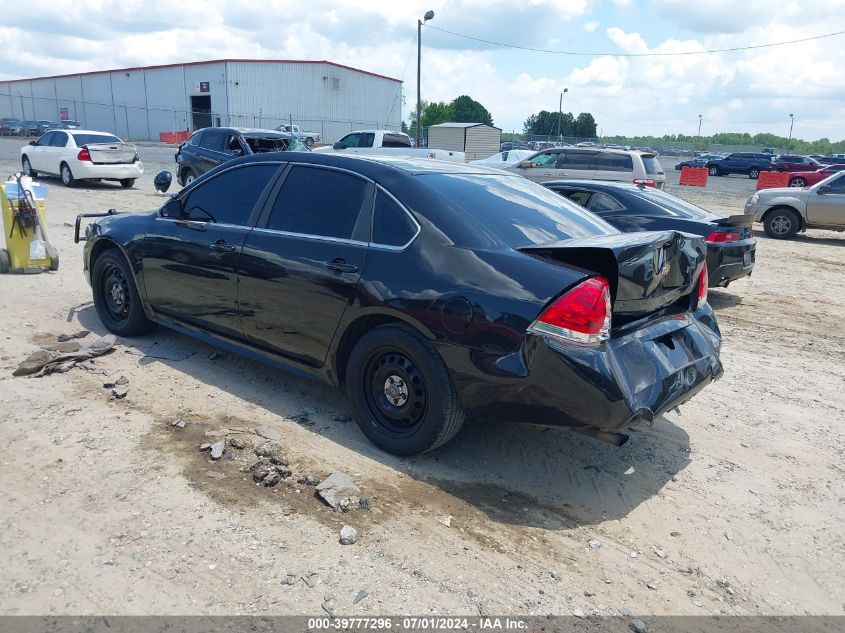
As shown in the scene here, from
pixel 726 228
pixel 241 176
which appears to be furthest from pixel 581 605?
pixel 726 228

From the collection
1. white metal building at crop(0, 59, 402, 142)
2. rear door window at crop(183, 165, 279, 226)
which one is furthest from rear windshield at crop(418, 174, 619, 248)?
white metal building at crop(0, 59, 402, 142)

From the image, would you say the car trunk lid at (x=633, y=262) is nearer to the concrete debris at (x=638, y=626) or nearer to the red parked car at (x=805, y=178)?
the concrete debris at (x=638, y=626)

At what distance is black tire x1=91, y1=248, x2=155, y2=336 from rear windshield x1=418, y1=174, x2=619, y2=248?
296cm

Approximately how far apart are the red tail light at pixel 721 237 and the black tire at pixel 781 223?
7.90 metres

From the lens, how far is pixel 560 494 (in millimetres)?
3791

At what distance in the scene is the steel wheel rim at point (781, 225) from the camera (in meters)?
14.9

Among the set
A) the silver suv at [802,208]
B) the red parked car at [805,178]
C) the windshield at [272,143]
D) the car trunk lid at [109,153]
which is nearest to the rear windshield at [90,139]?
the car trunk lid at [109,153]

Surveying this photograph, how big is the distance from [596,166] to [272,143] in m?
8.38

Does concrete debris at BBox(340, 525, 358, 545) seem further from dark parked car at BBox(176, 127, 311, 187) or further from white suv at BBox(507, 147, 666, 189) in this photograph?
dark parked car at BBox(176, 127, 311, 187)

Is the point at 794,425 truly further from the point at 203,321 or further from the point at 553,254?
the point at 203,321

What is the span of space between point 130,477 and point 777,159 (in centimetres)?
4745

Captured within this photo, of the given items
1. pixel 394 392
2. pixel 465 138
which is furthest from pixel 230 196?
pixel 465 138

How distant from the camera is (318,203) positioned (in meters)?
4.48

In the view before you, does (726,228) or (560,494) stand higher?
(726,228)
